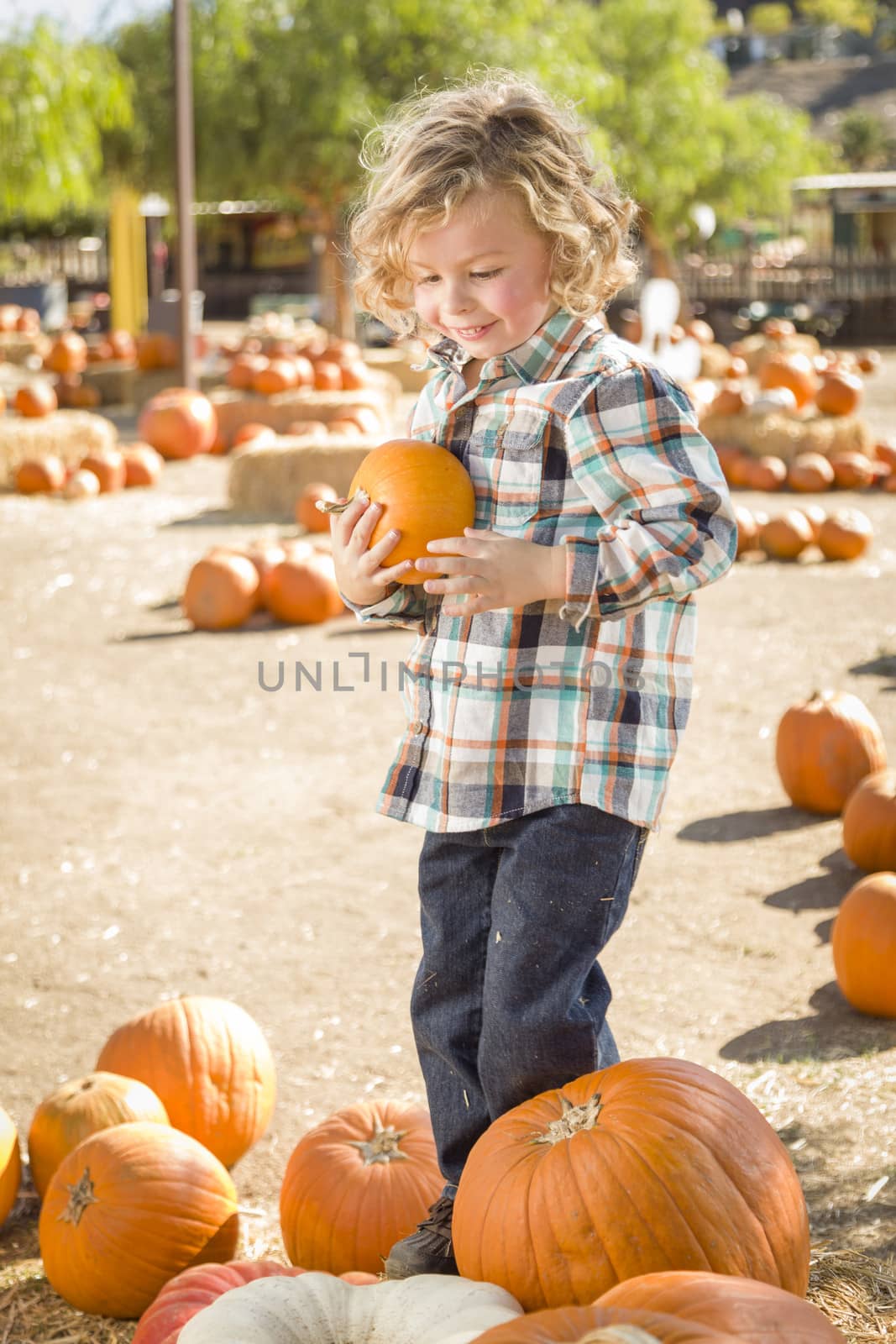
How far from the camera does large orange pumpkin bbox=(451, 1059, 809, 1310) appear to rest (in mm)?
1911

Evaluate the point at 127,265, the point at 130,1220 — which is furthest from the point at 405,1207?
the point at 127,265

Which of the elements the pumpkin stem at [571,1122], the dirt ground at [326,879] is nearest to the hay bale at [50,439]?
the dirt ground at [326,879]

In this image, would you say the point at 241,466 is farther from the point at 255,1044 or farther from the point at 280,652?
the point at 255,1044

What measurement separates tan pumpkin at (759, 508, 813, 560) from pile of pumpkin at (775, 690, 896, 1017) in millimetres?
4029

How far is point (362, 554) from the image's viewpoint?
2248 mm

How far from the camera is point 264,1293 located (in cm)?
190

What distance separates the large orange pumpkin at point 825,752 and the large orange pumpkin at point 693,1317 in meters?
3.21

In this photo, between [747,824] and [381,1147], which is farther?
[747,824]

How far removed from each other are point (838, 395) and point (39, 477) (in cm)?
701

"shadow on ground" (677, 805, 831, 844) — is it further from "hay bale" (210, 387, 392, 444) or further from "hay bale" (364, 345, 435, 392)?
"hay bale" (364, 345, 435, 392)

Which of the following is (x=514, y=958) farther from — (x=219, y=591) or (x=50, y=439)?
(x=50, y=439)

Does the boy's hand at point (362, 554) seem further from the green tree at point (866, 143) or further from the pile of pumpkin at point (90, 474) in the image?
the green tree at point (866, 143)

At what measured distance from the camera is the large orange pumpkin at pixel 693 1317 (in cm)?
154

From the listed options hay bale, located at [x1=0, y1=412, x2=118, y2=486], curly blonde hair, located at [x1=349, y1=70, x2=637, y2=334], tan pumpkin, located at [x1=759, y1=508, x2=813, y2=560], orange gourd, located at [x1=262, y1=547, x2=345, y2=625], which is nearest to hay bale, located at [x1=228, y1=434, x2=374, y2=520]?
hay bale, located at [x1=0, y1=412, x2=118, y2=486]
